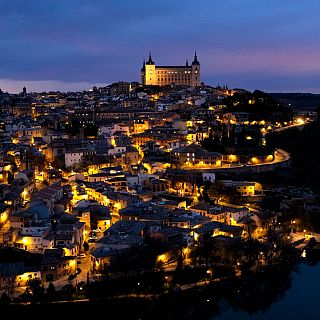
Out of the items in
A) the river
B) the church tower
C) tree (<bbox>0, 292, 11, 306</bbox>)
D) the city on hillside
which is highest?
the church tower

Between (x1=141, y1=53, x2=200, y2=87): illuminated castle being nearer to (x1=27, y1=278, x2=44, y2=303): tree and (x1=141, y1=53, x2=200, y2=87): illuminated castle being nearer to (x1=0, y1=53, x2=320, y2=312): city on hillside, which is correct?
(x1=0, y1=53, x2=320, y2=312): city on hillside

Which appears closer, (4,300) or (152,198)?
(4,300)

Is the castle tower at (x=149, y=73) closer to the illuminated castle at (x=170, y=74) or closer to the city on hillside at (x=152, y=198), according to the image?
the illuminated castle at (x=170, y=74)

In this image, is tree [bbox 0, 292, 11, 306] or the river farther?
the river

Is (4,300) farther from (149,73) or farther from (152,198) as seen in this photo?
(149,73)

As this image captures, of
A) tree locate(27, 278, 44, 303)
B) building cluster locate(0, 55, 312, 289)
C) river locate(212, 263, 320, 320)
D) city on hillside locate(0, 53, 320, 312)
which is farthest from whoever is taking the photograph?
building cluster locate(0, 55, 312, 289)

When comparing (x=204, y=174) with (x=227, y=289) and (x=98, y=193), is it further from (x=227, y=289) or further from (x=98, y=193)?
(x=227, y=289)

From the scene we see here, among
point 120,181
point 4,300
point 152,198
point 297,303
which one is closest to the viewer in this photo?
point 4,300

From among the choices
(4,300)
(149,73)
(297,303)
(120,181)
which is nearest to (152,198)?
(120,181)

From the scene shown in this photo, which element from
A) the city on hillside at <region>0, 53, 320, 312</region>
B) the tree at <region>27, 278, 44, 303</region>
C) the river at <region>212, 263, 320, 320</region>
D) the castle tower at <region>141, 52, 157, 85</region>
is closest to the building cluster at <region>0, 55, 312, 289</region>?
the city on hillside at <region>0, 53, 320, 312</region>
